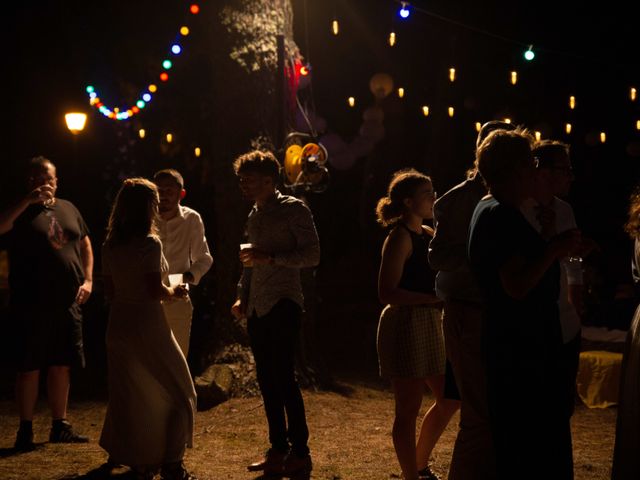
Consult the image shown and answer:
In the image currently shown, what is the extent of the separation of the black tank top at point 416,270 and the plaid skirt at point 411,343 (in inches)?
3.8

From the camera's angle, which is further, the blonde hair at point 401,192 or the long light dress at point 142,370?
the long light dress at point 142,370

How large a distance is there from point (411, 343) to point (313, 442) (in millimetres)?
2013

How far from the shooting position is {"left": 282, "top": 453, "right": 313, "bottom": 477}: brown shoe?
458 centimetres

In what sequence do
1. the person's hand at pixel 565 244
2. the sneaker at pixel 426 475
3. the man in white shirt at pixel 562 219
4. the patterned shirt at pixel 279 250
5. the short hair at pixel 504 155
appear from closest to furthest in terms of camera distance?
the person's hand at pixel 565 244, the short hair at pixel 504 155, the man in white shirt at pixel 562 219, the sneaker at pixel 426 475, the patterned shirt at pixel 279 250

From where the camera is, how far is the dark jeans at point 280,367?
15.0 feet

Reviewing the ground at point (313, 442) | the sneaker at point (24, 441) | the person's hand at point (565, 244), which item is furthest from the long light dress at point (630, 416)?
the sneaker at point (24, 441)

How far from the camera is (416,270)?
405 cm

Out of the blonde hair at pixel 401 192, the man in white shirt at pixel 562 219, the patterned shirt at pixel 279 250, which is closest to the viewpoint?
the man in white shirt at pixel 562 219

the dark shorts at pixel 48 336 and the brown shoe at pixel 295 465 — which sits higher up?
the dark shorts at pixel 48 336

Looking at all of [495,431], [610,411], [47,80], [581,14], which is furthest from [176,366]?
[47,80]

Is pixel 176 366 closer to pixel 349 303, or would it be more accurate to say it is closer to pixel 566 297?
pixel 566 297

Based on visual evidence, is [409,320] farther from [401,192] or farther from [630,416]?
[630,416]

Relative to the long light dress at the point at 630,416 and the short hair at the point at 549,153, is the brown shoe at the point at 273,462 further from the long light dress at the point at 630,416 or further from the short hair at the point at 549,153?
the short hair at the point at 549,153

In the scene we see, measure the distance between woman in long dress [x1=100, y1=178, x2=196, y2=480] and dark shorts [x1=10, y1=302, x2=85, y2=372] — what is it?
1.20 metres
